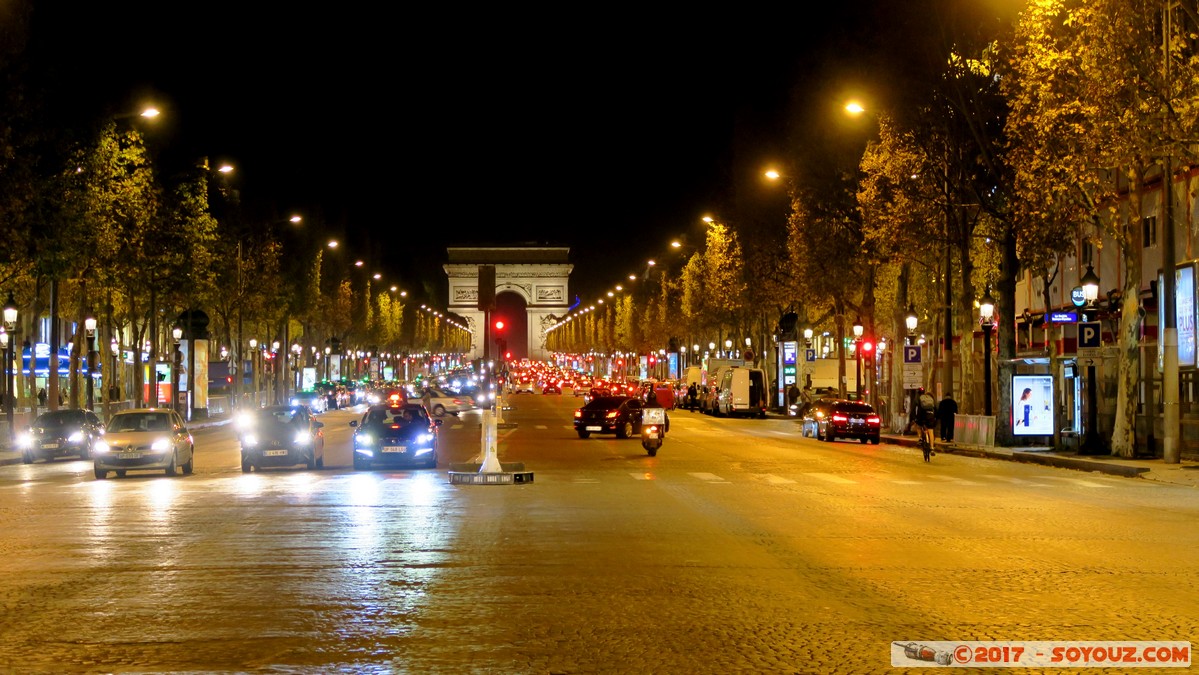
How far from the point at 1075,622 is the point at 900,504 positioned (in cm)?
→ 1096

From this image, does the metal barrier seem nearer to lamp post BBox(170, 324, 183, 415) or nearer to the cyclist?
the cyclist

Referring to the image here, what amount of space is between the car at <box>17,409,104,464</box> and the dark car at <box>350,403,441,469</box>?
1031 centimetres

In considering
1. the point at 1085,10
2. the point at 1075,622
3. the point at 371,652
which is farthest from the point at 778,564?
the point at 1085,10

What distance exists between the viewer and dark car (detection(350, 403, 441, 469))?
3070cm

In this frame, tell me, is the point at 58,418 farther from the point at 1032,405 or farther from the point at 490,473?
the point at 1032,405

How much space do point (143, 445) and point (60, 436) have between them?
10744 mm

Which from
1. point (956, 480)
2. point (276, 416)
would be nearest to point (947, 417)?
point (956, 480)

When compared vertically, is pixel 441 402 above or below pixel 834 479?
above

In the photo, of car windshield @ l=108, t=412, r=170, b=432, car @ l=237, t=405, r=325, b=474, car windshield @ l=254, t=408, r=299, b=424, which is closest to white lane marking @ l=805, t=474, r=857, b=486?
car @ l=237, t=405, r=325, b=474

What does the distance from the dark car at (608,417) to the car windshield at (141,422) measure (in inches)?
707

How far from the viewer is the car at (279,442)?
3098 centimetres

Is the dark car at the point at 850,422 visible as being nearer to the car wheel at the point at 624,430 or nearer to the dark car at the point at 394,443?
the car wheel at the point at 624,430

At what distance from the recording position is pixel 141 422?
30.4 m

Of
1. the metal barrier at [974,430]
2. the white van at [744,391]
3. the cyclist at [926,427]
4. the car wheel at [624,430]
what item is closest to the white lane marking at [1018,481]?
the cyclist at [926,427]
